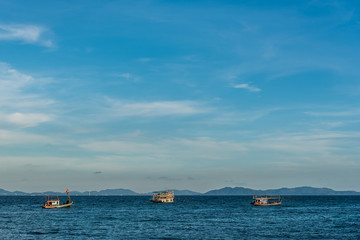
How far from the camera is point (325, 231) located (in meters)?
76.6

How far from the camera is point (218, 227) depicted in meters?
82.1

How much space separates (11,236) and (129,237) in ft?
67.2

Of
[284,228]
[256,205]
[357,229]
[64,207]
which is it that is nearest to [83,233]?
[284,228]

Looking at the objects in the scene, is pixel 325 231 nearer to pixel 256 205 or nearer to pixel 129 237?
pixel 129 237

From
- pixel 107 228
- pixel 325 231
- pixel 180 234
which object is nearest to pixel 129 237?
pixel 180 234

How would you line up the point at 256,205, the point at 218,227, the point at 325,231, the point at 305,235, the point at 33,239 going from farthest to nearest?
the point at 256,205 < the point at 218,227 < the point at 325,231 < the point at 305,235 < the point at 33,239

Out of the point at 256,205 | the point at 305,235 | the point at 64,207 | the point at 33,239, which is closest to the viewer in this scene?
the point at 33,239

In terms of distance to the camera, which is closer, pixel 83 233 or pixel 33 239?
pixel 33 239

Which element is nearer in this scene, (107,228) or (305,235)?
(305,235)

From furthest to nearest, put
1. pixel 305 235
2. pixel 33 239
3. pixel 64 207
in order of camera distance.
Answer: pixel 64 207 → pixel 305 235 → pixel 33 239

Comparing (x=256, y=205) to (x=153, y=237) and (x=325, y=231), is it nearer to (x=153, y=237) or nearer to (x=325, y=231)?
(x=325, y=231)

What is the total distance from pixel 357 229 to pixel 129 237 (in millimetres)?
45431

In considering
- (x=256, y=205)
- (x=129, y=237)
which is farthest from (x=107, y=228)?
(x=256, y=205)

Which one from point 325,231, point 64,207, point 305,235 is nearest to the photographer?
point 305,235
